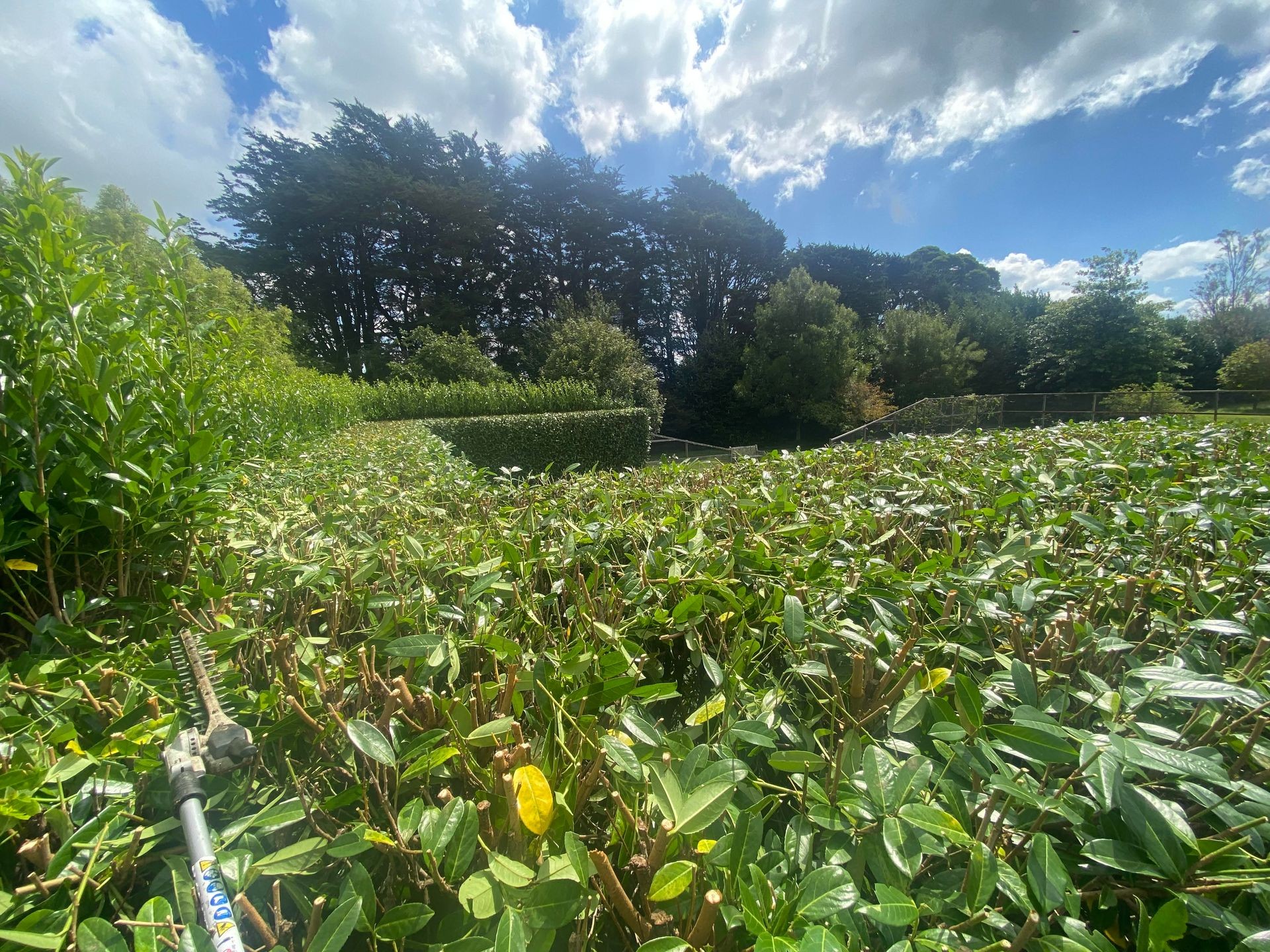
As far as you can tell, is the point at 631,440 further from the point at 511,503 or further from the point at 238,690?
the point at 238,690

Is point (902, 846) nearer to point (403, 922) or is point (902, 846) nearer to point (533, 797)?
point (533, 797)

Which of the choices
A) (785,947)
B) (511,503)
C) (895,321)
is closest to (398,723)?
(785,947)

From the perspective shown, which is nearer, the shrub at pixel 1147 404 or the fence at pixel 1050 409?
the shrub at pixel 1147 404

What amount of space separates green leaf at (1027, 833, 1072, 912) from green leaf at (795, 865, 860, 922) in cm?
18

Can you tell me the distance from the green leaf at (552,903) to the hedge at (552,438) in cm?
1053

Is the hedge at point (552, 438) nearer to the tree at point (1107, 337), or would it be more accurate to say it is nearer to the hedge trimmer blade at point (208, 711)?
the hedge trimmer blade at point (208, 711)

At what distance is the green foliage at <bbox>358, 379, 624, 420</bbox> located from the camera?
1241 cm

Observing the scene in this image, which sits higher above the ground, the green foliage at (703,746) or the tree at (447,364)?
the tree at (447,364)

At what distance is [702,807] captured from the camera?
57 centimetres

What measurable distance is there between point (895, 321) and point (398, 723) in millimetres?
30777

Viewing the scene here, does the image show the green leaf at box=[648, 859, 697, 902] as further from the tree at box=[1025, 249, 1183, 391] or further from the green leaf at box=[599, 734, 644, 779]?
the tree at box=[1025, 249, 1183, 391]

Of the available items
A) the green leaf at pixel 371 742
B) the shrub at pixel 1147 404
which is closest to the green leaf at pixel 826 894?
the green leaf at pixel 371 742

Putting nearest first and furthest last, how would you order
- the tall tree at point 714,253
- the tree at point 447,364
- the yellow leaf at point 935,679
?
the yellow leaf at point 935,679, the tree at point 447,364, the tall tree at point 714,253

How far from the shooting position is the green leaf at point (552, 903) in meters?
0.48
